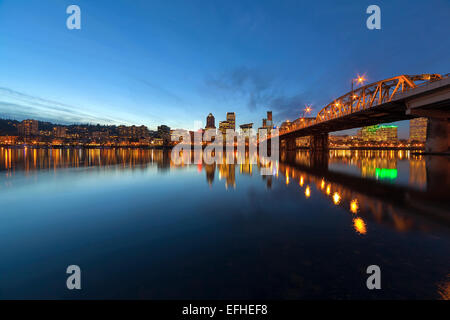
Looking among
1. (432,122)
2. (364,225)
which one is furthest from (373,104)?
(364,225)

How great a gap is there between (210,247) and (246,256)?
1.11m

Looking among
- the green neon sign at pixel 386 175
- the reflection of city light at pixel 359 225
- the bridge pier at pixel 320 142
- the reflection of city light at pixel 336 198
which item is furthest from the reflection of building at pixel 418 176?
the bridge pier at pixel 320 142

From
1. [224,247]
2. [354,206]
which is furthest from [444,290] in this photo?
[354,206]

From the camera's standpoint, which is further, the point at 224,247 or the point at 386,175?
the point at 386,175

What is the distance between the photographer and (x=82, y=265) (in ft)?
15.9

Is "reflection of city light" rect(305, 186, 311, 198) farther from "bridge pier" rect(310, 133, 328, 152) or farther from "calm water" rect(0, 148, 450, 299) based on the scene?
"bridge pier" rect(310, 133, 328, 152)

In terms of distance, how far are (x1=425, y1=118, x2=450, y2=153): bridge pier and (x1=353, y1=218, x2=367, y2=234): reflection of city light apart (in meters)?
57.4

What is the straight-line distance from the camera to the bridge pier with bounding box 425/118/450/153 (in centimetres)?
4412

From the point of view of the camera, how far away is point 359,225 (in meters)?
7.23

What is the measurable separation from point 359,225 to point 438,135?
2412 inches

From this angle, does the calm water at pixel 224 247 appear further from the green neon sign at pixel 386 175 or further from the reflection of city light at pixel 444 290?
the green neon sign at pixel 386 175

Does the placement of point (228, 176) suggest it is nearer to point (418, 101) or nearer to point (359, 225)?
point (359, 225)

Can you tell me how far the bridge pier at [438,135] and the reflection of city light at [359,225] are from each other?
5737 centimetres
